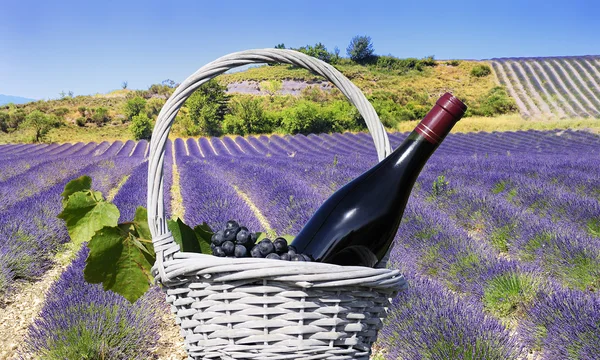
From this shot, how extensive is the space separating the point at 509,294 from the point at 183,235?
216 centimetres

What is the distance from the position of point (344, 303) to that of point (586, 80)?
1787 inches

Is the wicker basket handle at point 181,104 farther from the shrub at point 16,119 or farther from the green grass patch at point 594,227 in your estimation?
the shrub at point 16,119

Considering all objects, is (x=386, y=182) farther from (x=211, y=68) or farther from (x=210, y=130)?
(x=210, y=130)

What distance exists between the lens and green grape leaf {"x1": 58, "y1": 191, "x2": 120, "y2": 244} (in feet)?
3.35

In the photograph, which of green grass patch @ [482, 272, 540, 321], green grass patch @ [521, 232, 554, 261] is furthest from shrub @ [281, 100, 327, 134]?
green grass patch @ [482, 272, 540, 321]

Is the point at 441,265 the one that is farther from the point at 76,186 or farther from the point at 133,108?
the point at 133,108

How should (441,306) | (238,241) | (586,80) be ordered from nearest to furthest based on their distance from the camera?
(238,241) < (441,306) < (586,80)

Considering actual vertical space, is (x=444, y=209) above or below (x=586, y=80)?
below

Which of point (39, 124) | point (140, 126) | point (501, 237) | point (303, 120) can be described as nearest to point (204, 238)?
point (501, 237)

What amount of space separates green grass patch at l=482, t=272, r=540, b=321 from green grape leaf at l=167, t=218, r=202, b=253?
81.4 inches

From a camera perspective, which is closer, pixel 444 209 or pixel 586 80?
pixel 444 209

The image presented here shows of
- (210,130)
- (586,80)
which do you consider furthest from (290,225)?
(586,80)

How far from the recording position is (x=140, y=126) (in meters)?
28.5

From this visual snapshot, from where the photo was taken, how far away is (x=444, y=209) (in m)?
5.05
